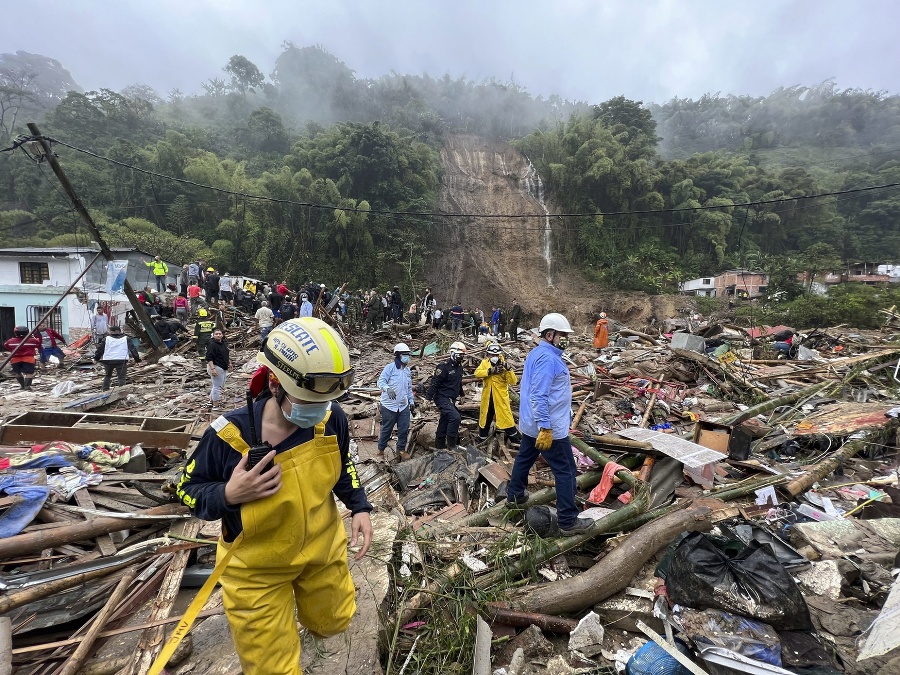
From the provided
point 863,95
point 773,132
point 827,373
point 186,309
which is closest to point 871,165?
point 773,132

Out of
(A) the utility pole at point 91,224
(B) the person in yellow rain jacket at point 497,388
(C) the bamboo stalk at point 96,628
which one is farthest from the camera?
(A) the utility pole at point 91,224

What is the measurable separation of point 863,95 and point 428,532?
370 ft

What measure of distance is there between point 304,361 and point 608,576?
2.73 metres

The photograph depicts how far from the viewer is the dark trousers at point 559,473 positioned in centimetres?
356

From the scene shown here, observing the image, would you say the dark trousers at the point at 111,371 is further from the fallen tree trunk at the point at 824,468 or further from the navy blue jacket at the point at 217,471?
the fallen tree trunk at the point at 824,468

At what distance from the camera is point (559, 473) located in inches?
146

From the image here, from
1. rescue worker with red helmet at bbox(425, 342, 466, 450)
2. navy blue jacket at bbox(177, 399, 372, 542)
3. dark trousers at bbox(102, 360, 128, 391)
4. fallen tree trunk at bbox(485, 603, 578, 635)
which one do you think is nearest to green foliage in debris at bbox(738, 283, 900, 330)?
rescue worker with red helmet at bbox(425, 342, 466, 450)

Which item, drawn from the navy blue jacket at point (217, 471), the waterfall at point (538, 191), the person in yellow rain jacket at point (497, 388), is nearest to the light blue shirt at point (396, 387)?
the person in yellow rain jacket at point (497, 388)

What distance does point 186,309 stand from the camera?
15.2m

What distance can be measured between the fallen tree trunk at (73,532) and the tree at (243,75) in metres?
80.6

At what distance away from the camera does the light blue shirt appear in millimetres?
6094

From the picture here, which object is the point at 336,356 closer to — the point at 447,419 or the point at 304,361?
the point at 304,361

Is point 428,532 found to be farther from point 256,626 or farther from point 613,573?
point 256,626

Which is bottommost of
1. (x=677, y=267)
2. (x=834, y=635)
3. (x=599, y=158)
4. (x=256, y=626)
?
(x=834, y=635)
